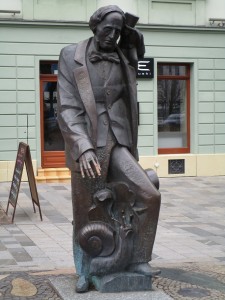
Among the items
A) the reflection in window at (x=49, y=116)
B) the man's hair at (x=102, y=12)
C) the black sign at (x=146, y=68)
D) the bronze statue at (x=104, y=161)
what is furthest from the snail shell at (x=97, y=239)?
the black sign at (x=146, y=68)

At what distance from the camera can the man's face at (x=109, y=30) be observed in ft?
16.8

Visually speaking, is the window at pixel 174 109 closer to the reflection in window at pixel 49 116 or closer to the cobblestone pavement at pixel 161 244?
the cobblestone pavement at pixel 161 244

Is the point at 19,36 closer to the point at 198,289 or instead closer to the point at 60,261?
the point at 60,261

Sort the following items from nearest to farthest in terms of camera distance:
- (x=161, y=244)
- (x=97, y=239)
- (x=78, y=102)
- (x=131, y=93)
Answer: (x=97, y=239), (x=78, y=102), (x=131, y=93), (x=161, y=244)

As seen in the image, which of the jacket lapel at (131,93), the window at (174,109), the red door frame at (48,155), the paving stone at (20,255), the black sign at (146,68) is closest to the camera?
the jacket lapel at (131,93)

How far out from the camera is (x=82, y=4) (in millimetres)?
15469

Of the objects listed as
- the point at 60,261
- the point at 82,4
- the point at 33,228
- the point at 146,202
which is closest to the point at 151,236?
the point at 146,202

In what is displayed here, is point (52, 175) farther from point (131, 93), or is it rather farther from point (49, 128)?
point (131, 93)

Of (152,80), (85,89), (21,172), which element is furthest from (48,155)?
(85,89)

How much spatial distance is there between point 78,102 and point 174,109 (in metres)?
11.6

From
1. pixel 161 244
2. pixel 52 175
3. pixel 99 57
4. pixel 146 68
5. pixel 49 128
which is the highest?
pixel 146 68

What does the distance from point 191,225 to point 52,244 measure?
2.61m

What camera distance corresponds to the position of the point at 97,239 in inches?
200

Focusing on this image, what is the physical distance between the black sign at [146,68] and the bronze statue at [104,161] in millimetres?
10422
